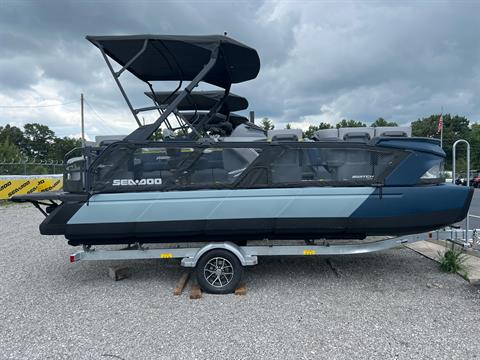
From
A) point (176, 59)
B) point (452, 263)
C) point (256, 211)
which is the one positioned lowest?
point (452, 263)

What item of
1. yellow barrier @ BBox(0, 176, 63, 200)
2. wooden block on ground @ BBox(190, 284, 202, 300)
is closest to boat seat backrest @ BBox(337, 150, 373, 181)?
wooden block on ground @ BBox(190, 284, 202, 300)

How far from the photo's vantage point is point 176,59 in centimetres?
507

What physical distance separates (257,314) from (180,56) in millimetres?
3790

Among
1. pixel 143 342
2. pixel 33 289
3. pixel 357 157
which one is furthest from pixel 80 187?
pixel 357 157

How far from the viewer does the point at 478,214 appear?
448 inches

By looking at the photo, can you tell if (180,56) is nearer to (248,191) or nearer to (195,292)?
(248,191)

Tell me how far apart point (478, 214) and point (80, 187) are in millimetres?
12661

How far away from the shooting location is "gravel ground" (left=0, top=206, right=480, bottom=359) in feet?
9.78

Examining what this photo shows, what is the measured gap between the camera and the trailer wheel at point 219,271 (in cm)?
422

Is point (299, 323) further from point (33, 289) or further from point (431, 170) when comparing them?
point (33, 289)

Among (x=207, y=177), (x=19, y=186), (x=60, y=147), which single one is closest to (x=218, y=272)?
(x=207, y=177)

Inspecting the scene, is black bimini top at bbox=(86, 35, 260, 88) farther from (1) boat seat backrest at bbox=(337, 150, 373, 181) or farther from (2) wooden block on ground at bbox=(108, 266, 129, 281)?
(2) wooden block on ground at bbox=(108, 266, 129, 281)

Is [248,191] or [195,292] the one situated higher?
[248,191]

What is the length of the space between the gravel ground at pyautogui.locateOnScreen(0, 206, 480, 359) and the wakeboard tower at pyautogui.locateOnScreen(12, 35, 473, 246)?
0.74 metres
